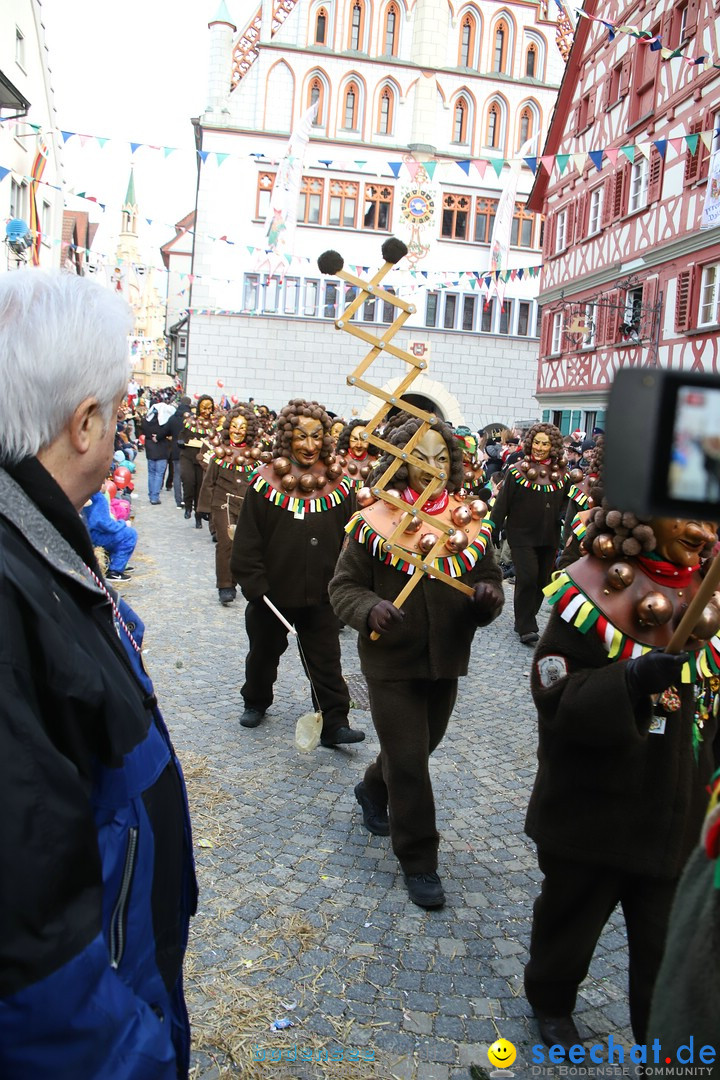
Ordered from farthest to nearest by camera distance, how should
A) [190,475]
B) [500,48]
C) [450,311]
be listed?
[450,311], [500,48], [190,475]

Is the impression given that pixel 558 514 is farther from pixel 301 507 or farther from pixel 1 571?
pixel 1 571

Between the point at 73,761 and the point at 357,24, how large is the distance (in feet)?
108

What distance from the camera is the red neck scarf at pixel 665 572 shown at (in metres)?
2.57

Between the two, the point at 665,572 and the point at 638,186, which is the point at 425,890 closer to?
the point at 665,572

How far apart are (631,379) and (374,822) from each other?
381 centimetres

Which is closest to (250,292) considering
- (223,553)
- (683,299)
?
(683,299)

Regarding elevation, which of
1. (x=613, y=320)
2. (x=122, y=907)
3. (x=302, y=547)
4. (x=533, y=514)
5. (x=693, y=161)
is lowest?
(x=122, y=907)

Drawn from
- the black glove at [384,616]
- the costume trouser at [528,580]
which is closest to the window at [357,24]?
the costume trouser at [528,580]

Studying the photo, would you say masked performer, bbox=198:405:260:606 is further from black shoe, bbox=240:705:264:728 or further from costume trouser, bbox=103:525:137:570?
black shoe, bbox=240:705:264:728

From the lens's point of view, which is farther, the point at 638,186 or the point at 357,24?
the point at 357,24

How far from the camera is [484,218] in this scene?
101 feet

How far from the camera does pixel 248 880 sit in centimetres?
376

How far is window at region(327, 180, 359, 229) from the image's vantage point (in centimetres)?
2988

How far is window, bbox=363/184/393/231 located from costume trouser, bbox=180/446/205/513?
18317mm
